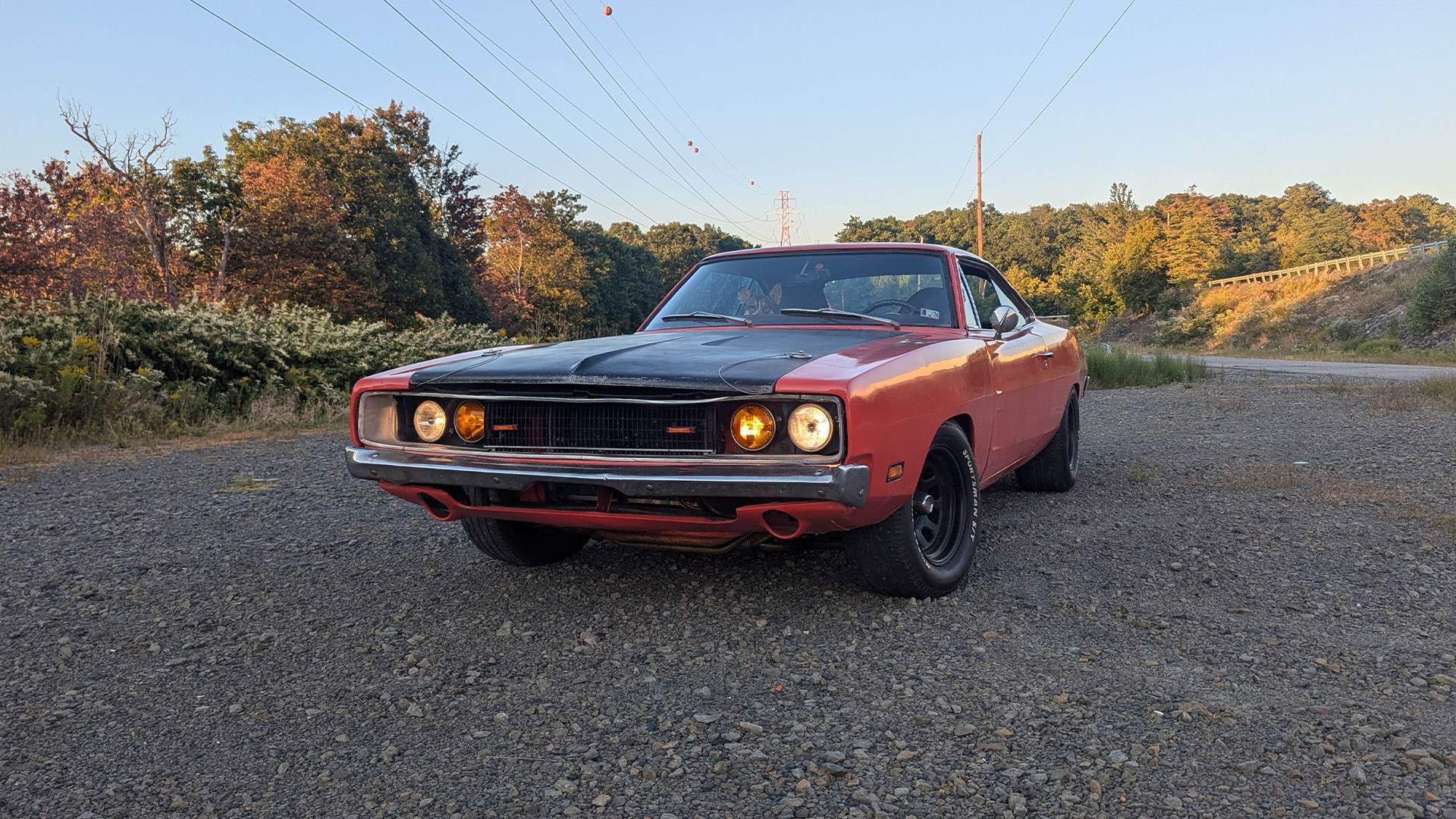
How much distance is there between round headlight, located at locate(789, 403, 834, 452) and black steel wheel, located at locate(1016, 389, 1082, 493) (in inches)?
113

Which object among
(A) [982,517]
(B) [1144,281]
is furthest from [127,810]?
(B) [1144,281]

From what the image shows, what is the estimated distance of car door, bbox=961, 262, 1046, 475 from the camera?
4.03 metres

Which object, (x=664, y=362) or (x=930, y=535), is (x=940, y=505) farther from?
(x=664, y=362)

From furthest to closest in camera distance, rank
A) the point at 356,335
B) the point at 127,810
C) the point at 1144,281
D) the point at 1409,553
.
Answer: the point at 1144,281, the point at 356,335, the point at 1409,553, the point at 127,810

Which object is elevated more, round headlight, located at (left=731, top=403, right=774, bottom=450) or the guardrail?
the guardrail

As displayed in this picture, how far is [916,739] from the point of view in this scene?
2.26 m

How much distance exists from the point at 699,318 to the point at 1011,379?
4.66 ft

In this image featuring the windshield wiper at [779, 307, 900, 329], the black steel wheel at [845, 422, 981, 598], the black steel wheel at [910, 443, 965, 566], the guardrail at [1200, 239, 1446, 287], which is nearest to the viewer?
the black steel wheel at [845, 422, 981, 598]

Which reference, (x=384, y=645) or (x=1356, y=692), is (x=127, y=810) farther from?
(x=1356, y=692)

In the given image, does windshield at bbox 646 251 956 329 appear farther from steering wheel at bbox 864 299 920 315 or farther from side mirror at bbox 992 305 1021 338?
side mirror at bbox 992 305 1021 338

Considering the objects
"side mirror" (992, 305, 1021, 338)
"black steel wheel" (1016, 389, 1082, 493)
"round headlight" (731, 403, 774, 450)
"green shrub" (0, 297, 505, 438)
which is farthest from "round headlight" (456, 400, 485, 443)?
"green shrub" (0, 297, 505, 438)

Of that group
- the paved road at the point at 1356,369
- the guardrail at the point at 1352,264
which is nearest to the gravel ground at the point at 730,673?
the paved road at the point at 1356,369

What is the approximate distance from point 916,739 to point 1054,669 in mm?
634

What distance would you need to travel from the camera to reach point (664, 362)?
305cm
